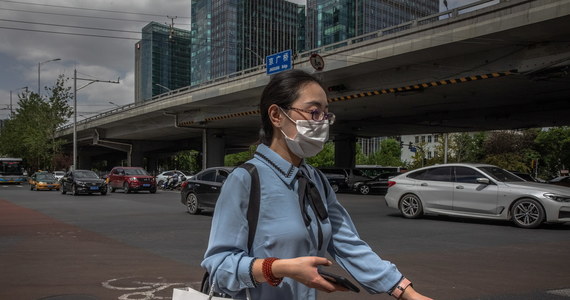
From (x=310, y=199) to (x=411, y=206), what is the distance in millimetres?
12026

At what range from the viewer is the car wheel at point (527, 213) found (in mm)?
11023

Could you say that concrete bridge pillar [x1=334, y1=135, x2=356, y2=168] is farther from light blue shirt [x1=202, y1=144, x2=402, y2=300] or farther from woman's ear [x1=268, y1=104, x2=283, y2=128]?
light blue shirt [x1=202, y1=144, x2=402, y2=300]

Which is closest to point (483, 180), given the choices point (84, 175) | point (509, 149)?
point (84, 175)

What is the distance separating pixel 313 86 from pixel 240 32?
128ft

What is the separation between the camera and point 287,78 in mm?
2031

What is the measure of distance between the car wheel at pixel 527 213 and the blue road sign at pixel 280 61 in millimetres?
12785

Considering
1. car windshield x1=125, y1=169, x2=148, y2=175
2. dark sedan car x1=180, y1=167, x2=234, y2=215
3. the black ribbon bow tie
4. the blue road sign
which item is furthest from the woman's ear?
car windshield x1=125, y1=169, x2=148, y2=175

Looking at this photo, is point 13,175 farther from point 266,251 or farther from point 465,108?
point 266,251

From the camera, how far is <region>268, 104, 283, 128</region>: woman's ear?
2.05 m

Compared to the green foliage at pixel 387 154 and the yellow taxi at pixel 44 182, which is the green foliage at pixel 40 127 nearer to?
the yellow taxi at pixel 44 182

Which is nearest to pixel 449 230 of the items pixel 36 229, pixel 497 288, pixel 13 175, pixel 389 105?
pixel 497 288

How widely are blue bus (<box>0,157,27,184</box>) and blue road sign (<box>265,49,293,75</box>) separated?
33411mm

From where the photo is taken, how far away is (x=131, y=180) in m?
28.7

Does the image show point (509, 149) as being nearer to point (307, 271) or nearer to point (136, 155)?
point (136, 155)
